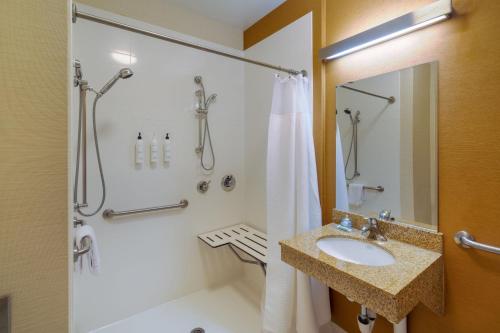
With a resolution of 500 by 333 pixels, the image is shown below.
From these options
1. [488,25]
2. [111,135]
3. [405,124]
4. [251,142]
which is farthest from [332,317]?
[111,135]

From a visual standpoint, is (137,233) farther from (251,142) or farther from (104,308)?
(251,142)

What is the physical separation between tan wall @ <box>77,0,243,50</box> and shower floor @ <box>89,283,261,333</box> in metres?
2.42

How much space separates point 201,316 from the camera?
1.97 m

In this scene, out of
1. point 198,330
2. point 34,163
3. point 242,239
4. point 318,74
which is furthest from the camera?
point 242,239

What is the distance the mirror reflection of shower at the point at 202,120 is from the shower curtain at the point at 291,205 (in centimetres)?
77

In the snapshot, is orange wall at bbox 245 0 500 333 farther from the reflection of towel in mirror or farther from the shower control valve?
the shower control valve

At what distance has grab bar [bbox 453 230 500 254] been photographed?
3.28ft

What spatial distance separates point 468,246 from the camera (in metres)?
1.08

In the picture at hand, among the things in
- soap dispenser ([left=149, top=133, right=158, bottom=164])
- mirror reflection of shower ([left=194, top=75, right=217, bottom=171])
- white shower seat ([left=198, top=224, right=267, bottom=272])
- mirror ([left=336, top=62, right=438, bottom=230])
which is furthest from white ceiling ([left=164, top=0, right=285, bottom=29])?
white shower seat ([left=198, top=224, right=267, bottom=272])

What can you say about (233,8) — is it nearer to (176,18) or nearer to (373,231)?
(176,18)

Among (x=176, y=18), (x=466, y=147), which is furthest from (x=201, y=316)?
(x=176, y=18)

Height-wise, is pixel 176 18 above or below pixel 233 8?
below

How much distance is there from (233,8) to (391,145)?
5.77ft

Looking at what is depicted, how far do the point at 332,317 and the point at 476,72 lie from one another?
1.69 m
